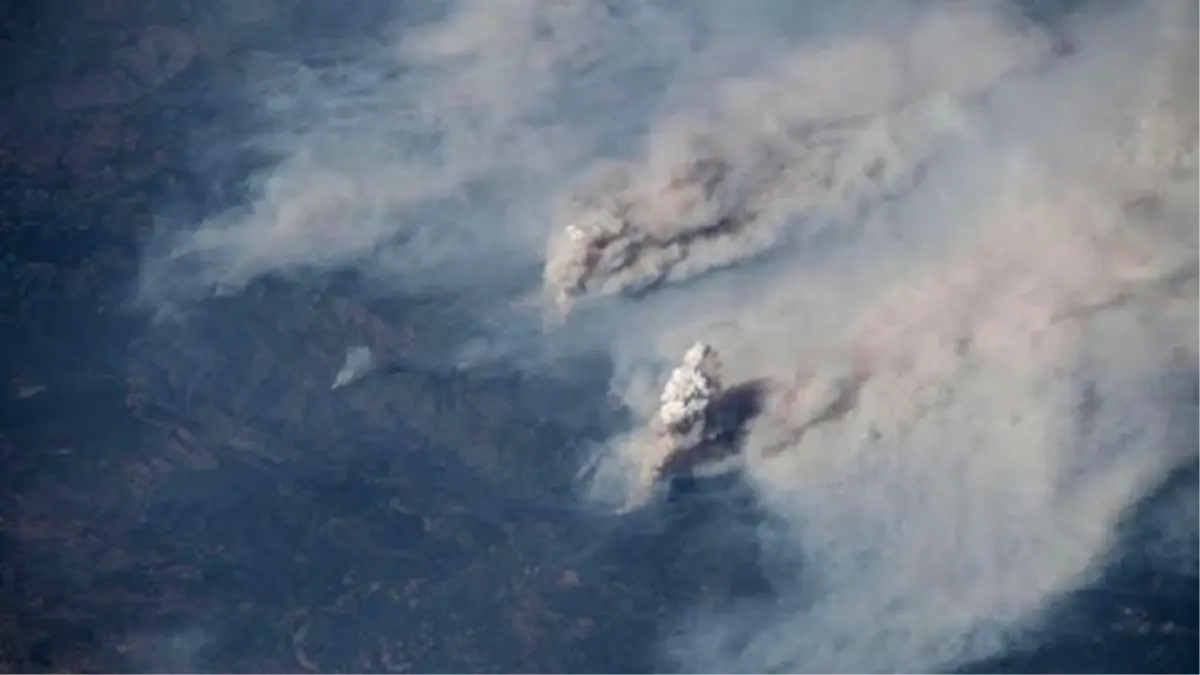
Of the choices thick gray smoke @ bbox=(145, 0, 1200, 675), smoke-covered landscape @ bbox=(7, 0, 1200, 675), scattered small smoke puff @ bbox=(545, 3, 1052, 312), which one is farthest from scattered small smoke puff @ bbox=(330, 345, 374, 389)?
scattered small smoke puff @ bbox=(545, 3, 1052, 312)

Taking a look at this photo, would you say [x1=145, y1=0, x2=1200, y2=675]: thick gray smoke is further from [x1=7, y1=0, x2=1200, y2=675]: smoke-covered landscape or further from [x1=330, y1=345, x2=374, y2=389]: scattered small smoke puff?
[x1=330, y1=345, x2=374, y2=389]: scattered small smoke puff

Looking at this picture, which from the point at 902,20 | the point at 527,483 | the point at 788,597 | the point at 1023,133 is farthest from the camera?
the point at 902,20

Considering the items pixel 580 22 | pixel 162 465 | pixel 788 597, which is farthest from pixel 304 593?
pixel 580 22

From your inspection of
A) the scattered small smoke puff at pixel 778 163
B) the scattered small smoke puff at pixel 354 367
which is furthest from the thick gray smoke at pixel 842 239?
the scattered small smoke puff at pixel 354 367

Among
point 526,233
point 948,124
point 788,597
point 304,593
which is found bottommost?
point 304,593

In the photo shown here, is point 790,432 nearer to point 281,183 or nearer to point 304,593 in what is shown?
point 304,593

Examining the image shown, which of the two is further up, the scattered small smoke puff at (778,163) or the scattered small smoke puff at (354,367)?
the scattered small smoke puff at (778,163)

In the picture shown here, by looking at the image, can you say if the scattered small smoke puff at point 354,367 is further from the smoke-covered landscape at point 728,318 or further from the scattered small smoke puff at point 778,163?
the scattered small smoke puff at point 778,163
